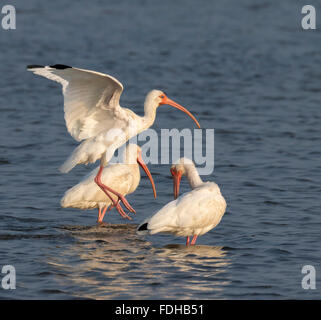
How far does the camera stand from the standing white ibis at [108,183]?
1218 centimetres

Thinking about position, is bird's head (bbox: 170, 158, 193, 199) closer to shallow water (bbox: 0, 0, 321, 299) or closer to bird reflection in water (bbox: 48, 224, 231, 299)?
shallow water (bbox: 0, 0, 321, 299)

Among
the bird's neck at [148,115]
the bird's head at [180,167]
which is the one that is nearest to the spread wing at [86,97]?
the bird's neck at [148,115]

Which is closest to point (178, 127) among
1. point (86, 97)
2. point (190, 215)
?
point (86, 97)

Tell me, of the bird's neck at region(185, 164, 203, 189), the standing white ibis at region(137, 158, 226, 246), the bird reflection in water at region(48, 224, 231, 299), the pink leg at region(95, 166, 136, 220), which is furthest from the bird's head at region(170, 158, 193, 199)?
the bird reflection in water at region(48, 224, 231, 299)

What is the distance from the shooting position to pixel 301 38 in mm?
27922

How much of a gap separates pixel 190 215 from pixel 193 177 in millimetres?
1136

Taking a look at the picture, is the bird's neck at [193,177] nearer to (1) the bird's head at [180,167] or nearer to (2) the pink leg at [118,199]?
(1) the bird's head at [180,167]

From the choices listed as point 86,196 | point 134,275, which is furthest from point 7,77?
point 134,275

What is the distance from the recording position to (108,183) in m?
12.7

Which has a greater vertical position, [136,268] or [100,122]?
[100,122]

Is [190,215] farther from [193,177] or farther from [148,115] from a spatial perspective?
[148,115]

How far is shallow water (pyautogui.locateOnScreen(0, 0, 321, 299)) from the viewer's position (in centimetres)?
960

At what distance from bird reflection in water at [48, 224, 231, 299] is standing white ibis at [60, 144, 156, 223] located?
77 centimetres
